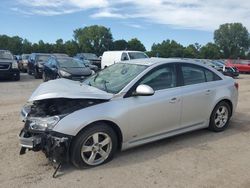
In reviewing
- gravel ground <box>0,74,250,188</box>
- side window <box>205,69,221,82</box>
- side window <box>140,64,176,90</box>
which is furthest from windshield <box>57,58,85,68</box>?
side window <box>140,64,176,90</box>

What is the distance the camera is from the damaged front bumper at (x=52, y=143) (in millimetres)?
4395

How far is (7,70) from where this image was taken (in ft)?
57.0

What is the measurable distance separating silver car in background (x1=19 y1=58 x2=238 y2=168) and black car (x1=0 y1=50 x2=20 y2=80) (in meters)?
12.5

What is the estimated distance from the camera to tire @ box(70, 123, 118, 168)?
455 centimetres

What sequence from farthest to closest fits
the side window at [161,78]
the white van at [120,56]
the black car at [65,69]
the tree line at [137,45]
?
the tree line at [137,45]
the white van at [120,56]
the black car at [65,69]
the side window at [161,78]

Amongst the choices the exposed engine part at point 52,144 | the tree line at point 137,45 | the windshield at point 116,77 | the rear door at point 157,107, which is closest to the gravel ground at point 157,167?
the exposed engine part at point 52,144

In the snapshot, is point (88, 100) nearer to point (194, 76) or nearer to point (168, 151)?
point (168, 151)

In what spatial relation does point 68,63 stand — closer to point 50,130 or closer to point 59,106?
point 59,106

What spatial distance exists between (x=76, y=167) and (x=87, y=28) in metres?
103

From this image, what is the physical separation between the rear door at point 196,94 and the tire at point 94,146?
1584 millimetres

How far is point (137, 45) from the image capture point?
238ft

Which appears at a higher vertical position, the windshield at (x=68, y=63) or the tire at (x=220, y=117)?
the windshield at (x=68, y=63)

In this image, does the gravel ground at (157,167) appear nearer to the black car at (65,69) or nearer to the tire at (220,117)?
the tire at (220,117)

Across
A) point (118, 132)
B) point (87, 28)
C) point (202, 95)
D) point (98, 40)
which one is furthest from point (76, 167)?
point (87, 28)
